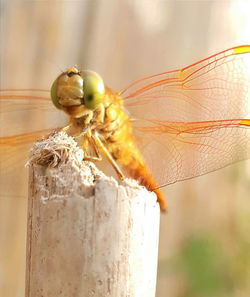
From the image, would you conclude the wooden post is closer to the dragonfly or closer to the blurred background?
the dragonfly

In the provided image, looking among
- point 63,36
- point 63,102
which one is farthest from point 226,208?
point 63,102

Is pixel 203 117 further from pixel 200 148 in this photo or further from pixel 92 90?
pixel 92 90

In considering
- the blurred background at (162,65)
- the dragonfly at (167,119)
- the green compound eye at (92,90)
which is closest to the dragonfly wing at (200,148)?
the dragonfly at (167,119)

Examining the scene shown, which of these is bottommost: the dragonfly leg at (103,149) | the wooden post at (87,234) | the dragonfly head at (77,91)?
the wooden post at (87,234)

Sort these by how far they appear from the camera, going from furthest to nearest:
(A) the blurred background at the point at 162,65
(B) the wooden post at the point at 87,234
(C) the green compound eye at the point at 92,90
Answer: (A) the blurred background at the point at 162,65 → (C) the green compound eye at the point at 92,90 → (B) the wooden post at the point at 87,234

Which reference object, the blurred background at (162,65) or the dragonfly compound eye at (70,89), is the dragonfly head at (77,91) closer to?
the dragonfly compound eye at (70,89)

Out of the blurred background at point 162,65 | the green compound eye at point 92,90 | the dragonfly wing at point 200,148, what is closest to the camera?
the dragonfly wing at point 200,148
